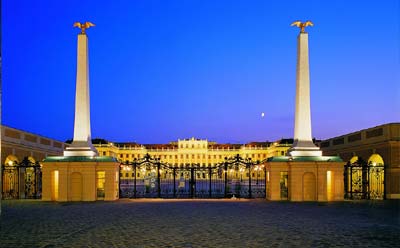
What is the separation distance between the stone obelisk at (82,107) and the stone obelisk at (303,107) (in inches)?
533

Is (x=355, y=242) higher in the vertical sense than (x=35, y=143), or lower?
lower

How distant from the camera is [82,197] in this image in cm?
3141

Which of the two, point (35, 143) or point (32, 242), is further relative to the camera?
point (35, 143)

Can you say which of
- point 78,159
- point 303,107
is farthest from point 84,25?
point 303,107

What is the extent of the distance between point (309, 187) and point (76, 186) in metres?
15.1

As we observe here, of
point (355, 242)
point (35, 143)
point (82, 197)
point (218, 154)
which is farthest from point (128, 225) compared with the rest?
point (218, 154)

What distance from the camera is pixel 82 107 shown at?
103 ft

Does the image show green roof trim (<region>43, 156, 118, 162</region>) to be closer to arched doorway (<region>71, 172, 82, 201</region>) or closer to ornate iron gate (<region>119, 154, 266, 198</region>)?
arched doorway (<region>71, 172, 82, 201</region>)

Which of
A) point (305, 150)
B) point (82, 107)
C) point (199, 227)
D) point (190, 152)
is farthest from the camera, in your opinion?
point (190, 152)

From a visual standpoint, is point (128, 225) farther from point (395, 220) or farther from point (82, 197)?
point (82, 197)

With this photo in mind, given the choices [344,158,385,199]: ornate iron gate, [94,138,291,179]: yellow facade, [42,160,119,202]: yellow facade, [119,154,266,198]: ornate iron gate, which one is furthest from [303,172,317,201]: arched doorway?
[94,138,291,179]: yellow facade

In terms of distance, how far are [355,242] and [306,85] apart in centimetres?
1798

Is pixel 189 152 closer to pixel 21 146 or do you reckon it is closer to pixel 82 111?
pixel 21 146

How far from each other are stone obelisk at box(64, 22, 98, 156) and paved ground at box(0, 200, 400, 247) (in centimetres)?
617
